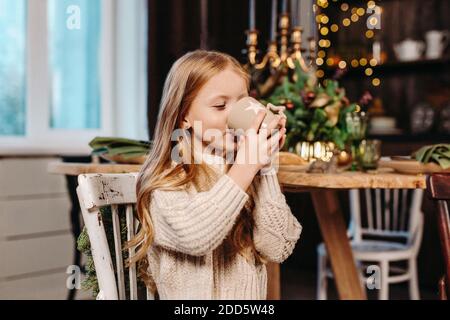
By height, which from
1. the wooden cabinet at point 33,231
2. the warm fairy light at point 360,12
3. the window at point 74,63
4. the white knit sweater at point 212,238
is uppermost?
the warm fairy light at point 360,12

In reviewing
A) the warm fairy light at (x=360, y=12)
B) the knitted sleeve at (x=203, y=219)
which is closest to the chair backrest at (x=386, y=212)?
the warm fairy light at (x=360, y=12)

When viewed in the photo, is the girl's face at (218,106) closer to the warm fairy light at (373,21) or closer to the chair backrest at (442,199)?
the chair backrest at (442,199)

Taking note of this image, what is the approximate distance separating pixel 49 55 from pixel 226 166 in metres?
2.70

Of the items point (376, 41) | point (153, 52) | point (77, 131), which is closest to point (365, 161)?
point (153, 52)

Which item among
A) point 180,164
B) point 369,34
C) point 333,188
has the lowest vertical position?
point 333,188

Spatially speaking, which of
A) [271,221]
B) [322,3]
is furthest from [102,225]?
[322,3]

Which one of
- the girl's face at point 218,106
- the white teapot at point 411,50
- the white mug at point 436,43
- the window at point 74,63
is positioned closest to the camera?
the girl's face at point 218,106

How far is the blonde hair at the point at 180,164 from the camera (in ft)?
3.48

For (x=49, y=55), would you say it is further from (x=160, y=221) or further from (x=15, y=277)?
(x=160, y=221)

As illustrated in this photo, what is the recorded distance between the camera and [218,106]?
1.11m

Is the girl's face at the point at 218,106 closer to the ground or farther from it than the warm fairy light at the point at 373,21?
closer to the ground

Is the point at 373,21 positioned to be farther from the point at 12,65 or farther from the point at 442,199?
the point at 442,199

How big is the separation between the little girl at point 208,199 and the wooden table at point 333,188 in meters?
0.52

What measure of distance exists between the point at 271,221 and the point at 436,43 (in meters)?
3.23
